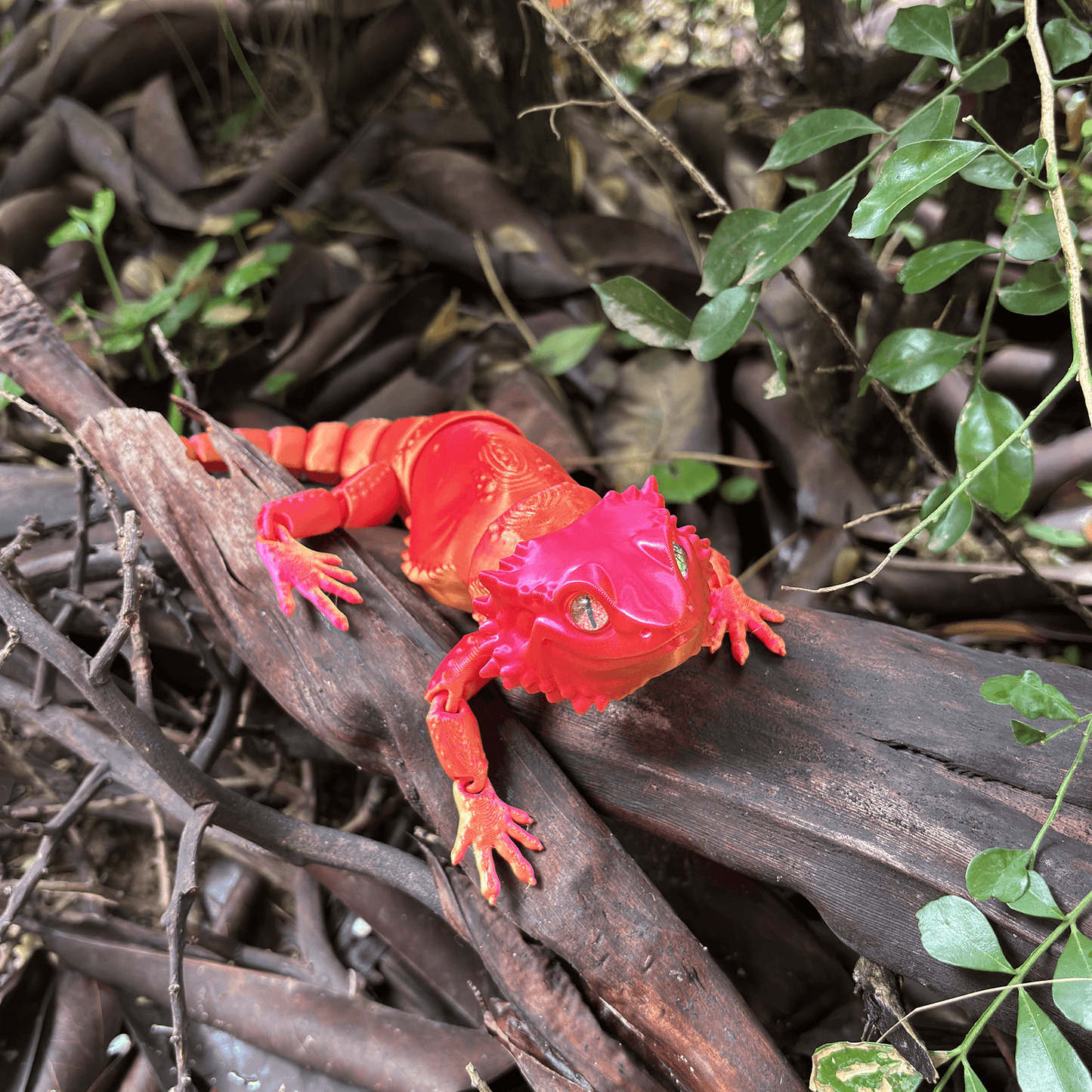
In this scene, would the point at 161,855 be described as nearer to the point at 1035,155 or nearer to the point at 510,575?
the point at 510,575

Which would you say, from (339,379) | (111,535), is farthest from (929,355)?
(111,535)

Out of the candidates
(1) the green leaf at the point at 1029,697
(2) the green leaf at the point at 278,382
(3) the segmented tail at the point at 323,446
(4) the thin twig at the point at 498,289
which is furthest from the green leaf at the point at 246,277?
(1) the green leaf at the point at 1029,697

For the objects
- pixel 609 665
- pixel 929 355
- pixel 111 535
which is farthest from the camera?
pixel 111 535

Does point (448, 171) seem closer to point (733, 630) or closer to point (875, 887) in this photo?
point (733, 630)

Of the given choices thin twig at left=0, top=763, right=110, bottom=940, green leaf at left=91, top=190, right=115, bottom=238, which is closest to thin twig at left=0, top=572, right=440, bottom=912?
thin twig at left=0, top=763, right=110, bottom=940

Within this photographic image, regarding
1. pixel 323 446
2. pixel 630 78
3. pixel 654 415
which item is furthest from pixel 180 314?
pixel 630 78

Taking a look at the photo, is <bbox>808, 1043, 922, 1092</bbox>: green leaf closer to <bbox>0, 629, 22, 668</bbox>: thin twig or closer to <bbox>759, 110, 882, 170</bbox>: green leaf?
<bbox>759, 110, 882, 170</bbox>: green leaf
